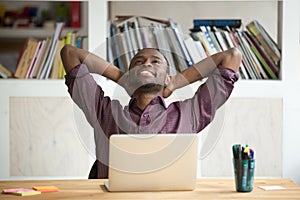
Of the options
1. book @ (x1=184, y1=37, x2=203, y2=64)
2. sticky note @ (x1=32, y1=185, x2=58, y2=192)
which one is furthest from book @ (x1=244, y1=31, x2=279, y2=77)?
sticky note @ (x1=32, y1=185, x2=58, y2=192)

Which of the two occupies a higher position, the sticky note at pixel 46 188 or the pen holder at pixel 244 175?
the pen holder at pixel 244 175

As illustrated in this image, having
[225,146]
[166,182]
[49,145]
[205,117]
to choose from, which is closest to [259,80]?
[225,146]

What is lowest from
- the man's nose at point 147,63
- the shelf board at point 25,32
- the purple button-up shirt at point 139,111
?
the purple button-up shirt at point 139,111

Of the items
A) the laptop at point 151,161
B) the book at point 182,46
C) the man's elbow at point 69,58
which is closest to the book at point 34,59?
the book at point 182,46

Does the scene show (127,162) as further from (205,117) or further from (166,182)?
(205,117)

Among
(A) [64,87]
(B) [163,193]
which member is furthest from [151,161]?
(A) [64,87]

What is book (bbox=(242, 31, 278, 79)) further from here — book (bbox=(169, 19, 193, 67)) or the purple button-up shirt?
the purple button-up shirt

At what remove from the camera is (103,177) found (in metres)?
2.92

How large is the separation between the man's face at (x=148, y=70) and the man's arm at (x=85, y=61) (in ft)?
0.64

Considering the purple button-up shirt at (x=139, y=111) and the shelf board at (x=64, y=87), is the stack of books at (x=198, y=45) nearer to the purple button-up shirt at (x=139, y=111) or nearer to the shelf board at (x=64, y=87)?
the shelf board at (x=64, y=87)

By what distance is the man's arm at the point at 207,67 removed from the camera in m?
3.11

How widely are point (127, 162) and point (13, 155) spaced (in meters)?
1.65

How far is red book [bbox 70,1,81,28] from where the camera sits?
5.59 m

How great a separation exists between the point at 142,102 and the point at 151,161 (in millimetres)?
567
